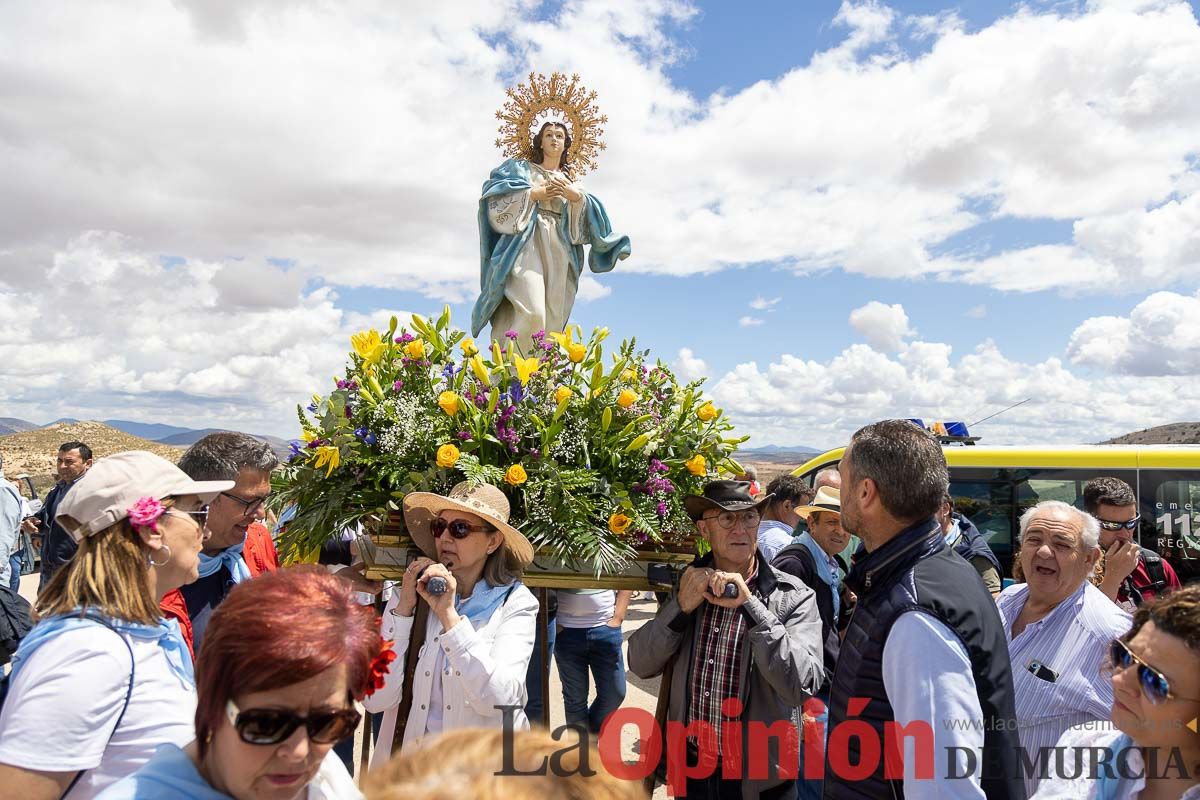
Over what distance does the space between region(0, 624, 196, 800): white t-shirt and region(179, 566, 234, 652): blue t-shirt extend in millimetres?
1130

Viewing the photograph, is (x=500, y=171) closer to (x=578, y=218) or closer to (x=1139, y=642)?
(x=578, y=218)

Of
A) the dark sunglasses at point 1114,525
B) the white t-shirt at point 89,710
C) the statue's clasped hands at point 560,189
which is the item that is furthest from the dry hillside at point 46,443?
the dark sunglasses at point 1114,525

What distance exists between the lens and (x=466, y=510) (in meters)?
2.76

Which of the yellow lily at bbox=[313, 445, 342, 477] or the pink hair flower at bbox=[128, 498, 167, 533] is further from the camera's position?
the yellow lily at bbox=[313, 445, 342, 477]

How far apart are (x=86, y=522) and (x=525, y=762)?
4.57ft

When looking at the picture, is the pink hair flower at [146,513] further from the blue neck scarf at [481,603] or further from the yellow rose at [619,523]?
the yellow rose at [619,523]

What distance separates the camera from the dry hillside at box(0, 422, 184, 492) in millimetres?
24234

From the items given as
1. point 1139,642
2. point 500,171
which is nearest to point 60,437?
point 500,171

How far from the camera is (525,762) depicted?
1118 millimetres

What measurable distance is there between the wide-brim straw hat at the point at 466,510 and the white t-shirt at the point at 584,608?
1518 millimetres

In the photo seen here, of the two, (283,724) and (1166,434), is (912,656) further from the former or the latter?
(1166,434)

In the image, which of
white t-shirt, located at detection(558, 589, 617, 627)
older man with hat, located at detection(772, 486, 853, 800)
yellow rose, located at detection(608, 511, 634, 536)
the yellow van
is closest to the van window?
the yellow van

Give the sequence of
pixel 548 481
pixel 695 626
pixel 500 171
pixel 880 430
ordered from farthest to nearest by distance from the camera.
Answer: pixel 500 171
pixel 695 626
pixel 548 481
pixel 880 430

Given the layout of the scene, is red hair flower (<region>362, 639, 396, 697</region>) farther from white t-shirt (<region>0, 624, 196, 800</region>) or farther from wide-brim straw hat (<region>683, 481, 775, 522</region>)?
wide-brim straw hat (<region>683, 481, 775, 522</region>)
